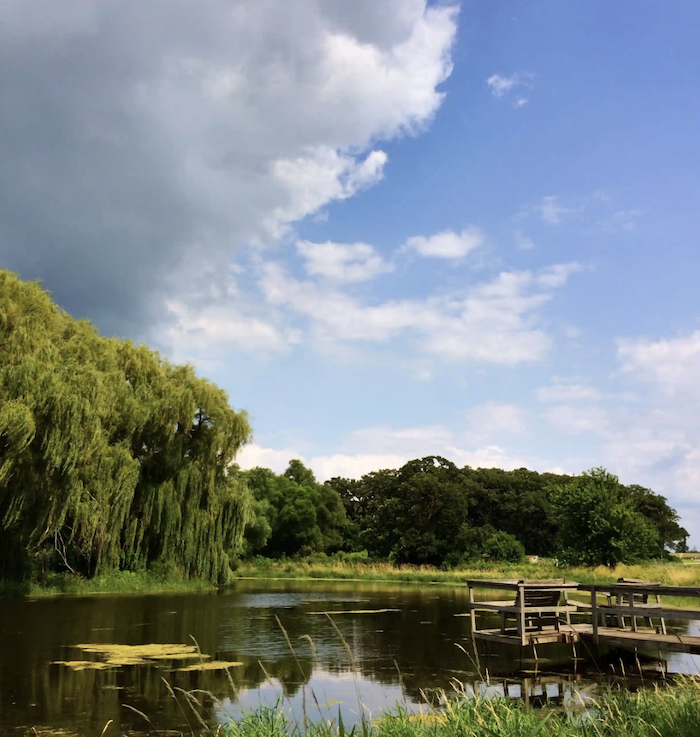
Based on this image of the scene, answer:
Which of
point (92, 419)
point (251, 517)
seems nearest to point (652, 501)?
point (251, 517)

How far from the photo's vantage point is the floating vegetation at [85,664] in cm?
1037

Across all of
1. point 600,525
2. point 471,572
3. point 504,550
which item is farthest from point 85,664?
point 504,550

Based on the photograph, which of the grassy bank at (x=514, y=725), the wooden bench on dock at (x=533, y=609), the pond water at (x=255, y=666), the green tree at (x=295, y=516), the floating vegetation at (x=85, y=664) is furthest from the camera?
the green tree at (x=295, y=516)

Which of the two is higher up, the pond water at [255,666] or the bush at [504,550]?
the bush at [504,550]

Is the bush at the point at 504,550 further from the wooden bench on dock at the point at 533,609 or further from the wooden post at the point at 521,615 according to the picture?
the wooden post at the point at 521,615

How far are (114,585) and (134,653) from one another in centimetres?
1539

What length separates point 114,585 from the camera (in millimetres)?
25953

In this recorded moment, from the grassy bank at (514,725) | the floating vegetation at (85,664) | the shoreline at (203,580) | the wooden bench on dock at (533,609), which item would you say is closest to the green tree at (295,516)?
the shoreline at (203,580)

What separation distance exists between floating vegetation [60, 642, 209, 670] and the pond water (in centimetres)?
27

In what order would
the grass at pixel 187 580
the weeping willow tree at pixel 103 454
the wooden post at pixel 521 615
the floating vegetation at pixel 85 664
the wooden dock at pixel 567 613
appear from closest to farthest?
the floating vegetation at pixel 85 664, the wooden dock at pixel 567 613, the wooden post at pixel 521 615, the weeping willow tree at pixel 103 454, the grass at pixel 187 580

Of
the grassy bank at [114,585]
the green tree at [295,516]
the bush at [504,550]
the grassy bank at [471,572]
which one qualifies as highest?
the green tree at [295,516]

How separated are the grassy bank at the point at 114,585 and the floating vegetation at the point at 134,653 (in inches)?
529

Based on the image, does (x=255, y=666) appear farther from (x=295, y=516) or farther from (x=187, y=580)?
(x=295, y=516)

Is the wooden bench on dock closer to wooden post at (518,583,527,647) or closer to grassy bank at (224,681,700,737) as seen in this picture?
wooden post at (518,583,527,647)
